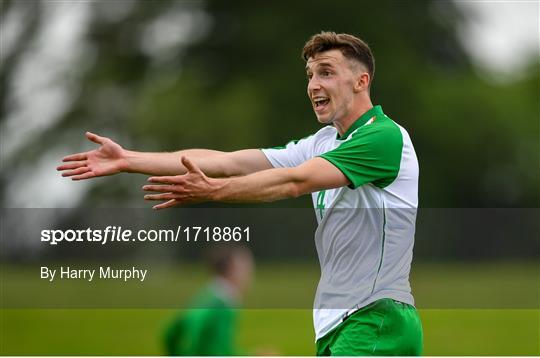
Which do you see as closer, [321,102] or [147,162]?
[321,102]

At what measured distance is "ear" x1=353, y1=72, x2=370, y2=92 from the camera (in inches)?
317

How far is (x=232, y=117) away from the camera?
39062 mm

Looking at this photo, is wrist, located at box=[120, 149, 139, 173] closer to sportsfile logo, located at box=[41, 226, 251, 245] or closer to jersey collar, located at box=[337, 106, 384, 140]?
jersey collar, located at box=[337, 106, 384, 140]

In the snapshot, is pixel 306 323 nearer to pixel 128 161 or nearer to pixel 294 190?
pixel 128 161

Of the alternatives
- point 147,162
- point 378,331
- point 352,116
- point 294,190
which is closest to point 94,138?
point 147,162

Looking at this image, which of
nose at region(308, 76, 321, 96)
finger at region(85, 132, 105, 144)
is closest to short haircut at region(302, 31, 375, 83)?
nose at region(308, 76, 321, 96)

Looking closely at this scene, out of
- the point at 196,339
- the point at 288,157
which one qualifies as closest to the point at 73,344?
the point at 196,339

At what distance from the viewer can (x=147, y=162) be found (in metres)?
8.35

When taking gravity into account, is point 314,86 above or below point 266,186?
above

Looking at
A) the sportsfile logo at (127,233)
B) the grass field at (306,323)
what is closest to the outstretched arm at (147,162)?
the sportsfile logo at (127,233)

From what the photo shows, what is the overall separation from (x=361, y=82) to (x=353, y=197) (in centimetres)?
77

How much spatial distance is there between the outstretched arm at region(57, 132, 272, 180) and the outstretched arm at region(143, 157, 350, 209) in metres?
0.87

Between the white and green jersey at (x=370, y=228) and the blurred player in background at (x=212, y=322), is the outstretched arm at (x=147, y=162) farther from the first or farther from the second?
the blurred player in background at (x=212, y=322)

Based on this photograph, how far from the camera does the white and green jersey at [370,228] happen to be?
765cm
